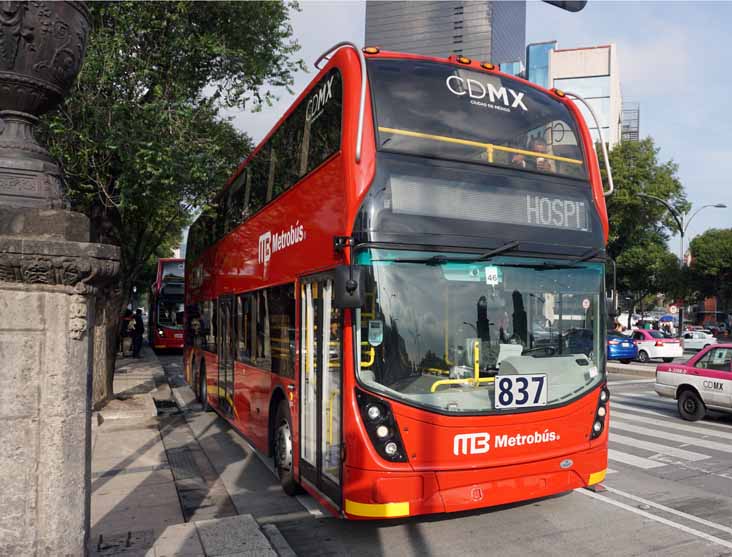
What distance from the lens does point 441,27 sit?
547 ft

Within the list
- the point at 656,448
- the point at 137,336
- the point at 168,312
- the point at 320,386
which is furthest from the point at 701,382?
the point at 168,312

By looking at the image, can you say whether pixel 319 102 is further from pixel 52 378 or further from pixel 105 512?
pixel 105 512

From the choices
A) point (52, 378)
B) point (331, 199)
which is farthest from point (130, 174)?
point (52, 378)

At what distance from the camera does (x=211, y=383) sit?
12547 millimetres

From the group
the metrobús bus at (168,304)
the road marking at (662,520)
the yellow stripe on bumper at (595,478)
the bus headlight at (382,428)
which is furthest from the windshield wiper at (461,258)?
the metrobús bus at (168,304)

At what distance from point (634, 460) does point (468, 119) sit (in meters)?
5.62

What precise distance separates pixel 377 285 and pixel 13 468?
2.97 metres

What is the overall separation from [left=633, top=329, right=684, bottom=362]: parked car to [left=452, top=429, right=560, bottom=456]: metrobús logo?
23596mm

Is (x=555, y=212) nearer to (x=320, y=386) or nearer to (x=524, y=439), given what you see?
(x=524, y=439)

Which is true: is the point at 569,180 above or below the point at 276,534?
above

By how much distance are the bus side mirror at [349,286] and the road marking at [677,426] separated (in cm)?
829

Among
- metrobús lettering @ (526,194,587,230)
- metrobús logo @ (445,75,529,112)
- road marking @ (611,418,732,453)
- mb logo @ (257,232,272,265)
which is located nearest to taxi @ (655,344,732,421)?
road marking @ (611,418,732,453)

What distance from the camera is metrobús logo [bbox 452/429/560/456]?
5.31m

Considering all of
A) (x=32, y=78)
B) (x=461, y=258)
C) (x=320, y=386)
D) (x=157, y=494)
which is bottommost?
(x=157, y=494)
